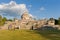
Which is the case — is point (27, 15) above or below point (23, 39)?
above

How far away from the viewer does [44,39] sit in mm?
21609

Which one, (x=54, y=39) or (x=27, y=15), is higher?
(x=27, y=15)

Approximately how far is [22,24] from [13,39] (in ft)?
172

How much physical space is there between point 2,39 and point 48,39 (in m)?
5.94

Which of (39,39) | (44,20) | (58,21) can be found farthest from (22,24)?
(39,39)

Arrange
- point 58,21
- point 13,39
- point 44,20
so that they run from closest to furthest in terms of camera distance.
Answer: point 13,39, point 44,20, point 58,21

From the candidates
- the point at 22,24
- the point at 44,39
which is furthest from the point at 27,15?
the point at 44,39

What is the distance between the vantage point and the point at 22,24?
241ft

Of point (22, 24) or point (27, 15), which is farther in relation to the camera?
point (27, 15)

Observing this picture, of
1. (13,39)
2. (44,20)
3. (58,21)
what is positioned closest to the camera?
(13,39)

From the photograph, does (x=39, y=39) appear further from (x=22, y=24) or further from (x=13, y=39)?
(x=22, y=24)

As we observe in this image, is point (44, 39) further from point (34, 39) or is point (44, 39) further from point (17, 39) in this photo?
point (17, 39)

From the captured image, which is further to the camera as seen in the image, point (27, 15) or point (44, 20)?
point (27, 15)

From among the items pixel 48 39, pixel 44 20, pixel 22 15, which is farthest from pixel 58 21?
pixel 48 39
